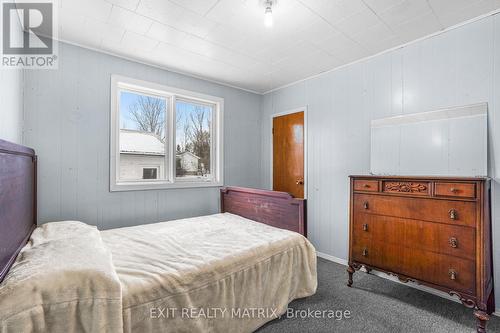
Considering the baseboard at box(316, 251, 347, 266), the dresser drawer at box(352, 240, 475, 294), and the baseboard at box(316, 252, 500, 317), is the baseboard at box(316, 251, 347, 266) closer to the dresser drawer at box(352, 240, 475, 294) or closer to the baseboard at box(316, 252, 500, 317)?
the baseboard at box(316, 252, 500, 317)

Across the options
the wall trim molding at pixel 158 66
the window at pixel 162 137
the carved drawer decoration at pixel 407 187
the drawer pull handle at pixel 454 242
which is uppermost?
the wall trim molding at pixel 158 66

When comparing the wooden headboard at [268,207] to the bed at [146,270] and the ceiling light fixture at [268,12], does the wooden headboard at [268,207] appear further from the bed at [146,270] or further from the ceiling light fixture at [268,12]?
the ceiling light fixture at [268,12]

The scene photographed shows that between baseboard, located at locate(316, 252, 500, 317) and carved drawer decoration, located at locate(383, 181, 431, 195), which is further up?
carved drawer decoration, located at locate(383, 181, 431, 195)

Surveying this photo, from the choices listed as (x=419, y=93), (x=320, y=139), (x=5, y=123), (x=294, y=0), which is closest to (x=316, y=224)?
(x=320, y=139)

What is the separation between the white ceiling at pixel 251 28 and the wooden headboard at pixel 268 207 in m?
1.52

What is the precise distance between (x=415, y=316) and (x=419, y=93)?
6.63 feet

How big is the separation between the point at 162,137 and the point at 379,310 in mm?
2950

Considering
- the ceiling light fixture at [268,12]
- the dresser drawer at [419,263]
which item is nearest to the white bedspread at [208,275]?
the dresser drawer at [419,263]

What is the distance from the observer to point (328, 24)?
216 cm

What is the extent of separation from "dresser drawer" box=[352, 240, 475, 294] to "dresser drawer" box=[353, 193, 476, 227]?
0.28 meters

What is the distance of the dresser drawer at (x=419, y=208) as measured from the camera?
1830 mm

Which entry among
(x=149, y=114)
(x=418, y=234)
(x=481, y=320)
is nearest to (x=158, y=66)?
(x=149, y=114)

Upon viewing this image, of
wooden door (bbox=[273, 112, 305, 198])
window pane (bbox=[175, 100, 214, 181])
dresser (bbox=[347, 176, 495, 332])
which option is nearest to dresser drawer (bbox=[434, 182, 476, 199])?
dresser (bbox=[347, 176, 495, 332])

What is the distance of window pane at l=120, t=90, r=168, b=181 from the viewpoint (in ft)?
9.58
